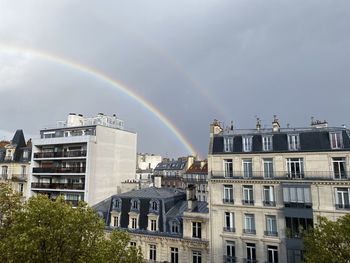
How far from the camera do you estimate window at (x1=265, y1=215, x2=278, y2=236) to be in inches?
1187

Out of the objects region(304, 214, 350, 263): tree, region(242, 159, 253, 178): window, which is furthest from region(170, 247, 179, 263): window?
region(304, 214, 350, 263): tree

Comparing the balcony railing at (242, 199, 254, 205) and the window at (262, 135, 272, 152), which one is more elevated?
the window at (262, 135, 272, 152)

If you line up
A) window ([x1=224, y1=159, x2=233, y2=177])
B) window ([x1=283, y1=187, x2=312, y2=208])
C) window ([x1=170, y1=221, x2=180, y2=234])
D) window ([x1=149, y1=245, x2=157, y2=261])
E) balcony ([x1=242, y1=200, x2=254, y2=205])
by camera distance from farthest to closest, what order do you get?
window ([x1=149, y1=245, x2=157, y2=261]) < window ([x1=170, y1=221, x2=180, y2=234]) < window ([x1=224, y1=159, x2=233, y2=177]) < balcony ([x1=242, y1=200, x2=254, y2=205]) < window ([x1=283, y1=187, x2=312, y2=208])

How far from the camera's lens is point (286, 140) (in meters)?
31.3

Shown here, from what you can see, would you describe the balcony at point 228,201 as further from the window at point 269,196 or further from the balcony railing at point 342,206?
the balcony railing at point 342,206

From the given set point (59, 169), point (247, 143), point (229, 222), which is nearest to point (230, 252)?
point (229, 222)

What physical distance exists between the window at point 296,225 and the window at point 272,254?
2227mm

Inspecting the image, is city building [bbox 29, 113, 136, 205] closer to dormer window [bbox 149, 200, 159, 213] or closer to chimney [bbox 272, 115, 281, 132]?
dormer window [bbox 149, 200, 159, 213]

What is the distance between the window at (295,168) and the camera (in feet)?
98.1

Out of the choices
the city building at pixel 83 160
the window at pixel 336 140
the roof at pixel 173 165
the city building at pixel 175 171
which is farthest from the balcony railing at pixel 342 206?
the roof at pixel 173 165

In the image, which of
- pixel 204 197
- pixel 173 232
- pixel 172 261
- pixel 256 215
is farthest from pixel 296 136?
pixel 204 197

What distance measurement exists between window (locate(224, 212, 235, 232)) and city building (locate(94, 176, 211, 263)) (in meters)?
2.18

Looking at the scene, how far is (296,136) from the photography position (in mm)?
31000

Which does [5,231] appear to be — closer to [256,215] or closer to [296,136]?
[256,215]
